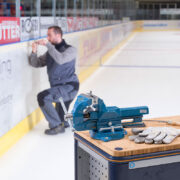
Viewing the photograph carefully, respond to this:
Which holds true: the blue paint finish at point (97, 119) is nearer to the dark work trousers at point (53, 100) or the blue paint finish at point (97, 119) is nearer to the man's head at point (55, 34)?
the dark work trousers at point (53, 100)

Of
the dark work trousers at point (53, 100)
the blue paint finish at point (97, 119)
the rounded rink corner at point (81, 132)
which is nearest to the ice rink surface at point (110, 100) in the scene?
the rounded rink corner at point (81, 132)

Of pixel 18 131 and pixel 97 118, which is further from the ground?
pixel 97 118

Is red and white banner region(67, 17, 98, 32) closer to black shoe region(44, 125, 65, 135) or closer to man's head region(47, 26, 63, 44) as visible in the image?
man's head region(47, 26, 63, 44)

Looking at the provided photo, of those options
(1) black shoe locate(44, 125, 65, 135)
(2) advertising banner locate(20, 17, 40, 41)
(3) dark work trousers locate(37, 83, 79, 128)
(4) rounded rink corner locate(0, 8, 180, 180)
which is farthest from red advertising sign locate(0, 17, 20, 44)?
(1) black shoe locate(44, 125, 65, 135)

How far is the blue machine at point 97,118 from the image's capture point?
7.43 ft

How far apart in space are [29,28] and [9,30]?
2.18 feet

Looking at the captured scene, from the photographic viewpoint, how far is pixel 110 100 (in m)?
6.47

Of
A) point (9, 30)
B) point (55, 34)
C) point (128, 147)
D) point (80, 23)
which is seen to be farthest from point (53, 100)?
point (80, 23)

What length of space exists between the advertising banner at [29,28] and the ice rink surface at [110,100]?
1.09 metres

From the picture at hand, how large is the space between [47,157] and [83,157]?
141cm

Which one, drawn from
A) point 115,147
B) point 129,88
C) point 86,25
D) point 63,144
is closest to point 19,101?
point 63,144

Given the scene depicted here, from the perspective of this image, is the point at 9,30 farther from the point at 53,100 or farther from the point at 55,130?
the point at 55,130

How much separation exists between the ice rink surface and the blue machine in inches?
46.5

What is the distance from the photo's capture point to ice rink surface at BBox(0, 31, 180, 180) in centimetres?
355
